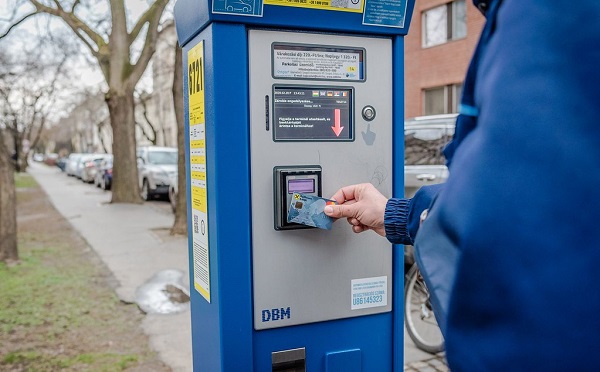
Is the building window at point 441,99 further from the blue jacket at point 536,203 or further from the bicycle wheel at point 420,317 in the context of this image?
the blue jacket at point 536,203

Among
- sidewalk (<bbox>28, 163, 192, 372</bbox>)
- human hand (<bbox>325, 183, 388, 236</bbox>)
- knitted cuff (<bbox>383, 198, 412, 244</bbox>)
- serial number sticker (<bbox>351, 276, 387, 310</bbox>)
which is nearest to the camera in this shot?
knitted cuff (<bbox>383, 198, 412, 244</bbox>)

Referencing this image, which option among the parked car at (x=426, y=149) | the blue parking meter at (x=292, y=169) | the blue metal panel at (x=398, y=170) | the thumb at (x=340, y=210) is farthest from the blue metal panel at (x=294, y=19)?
the parked car at (x=426, y=149)

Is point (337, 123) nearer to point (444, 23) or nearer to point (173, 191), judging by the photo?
point (173, 191)

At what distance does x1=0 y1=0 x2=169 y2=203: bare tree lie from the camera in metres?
13.4

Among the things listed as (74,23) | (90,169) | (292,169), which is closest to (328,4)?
(292,169)

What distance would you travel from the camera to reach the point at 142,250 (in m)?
8.34

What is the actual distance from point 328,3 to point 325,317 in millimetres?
1063

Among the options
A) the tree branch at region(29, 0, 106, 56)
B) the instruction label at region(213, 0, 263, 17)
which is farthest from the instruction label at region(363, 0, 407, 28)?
the tree branch at region(29, 0, 106, 56)

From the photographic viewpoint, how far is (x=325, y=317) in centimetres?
198

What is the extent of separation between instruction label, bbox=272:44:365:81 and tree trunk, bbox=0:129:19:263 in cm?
630

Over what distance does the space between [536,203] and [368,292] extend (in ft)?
4.42

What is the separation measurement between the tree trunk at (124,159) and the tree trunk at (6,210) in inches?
319

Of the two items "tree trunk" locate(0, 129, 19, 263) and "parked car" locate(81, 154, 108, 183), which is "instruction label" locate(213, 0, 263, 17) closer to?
"tree trunk" locate(0, 129, 19, 263)

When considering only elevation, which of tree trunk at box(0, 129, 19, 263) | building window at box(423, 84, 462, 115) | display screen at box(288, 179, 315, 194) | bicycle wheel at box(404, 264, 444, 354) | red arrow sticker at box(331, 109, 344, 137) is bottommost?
bicycle wheel at box(404, 264, 444, 354)
